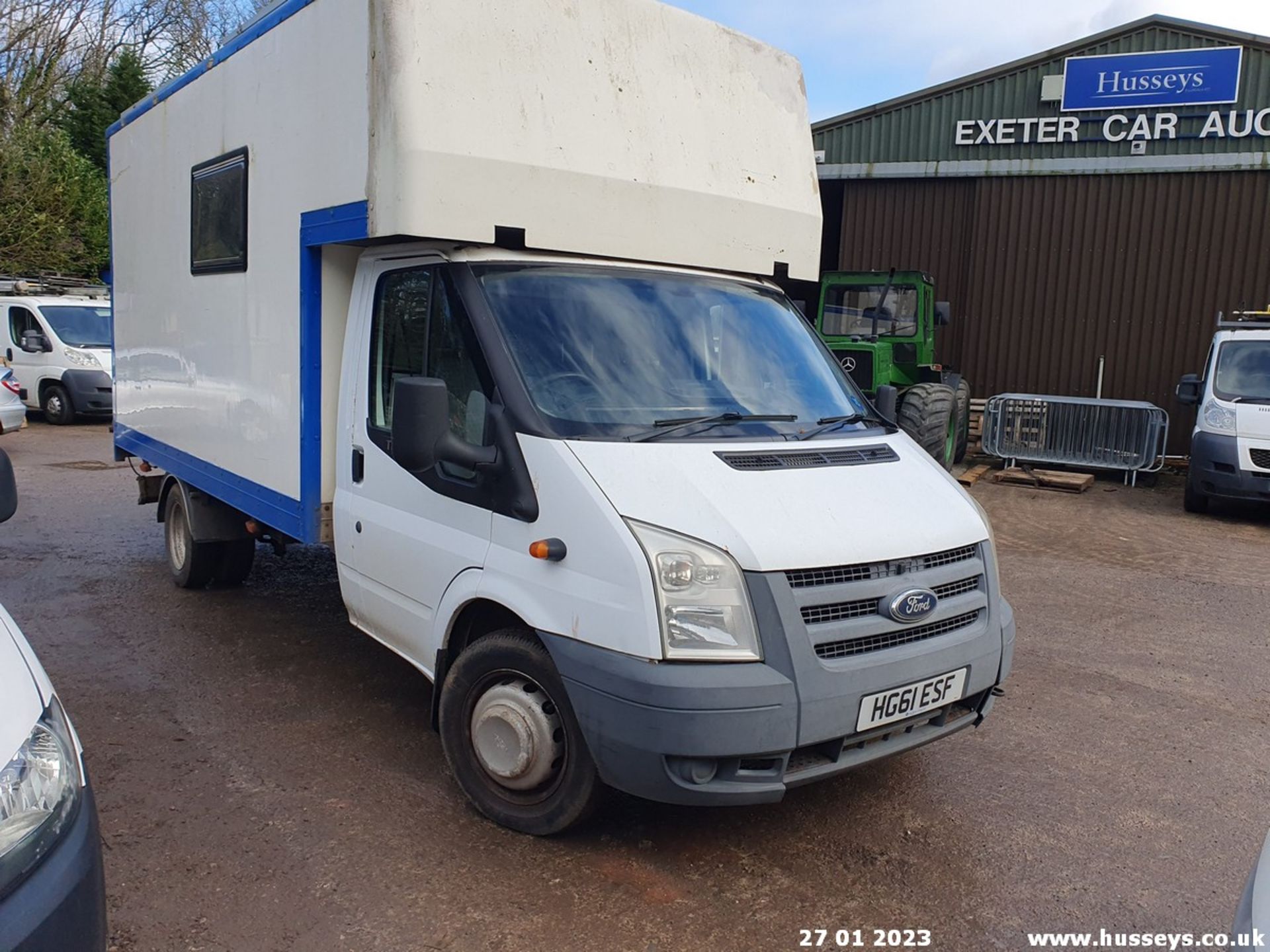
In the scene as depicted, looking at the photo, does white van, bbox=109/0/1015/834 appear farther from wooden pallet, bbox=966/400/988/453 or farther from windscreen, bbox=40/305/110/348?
windscreen, bbox=40/305/110/348

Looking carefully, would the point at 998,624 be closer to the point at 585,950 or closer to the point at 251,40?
the point at 585,950

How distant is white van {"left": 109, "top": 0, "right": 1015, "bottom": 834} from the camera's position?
10.4 feet

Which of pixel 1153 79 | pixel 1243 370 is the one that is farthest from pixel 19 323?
pixel 1153 79

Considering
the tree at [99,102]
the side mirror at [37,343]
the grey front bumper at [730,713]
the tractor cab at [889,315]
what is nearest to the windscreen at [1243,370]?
the tractor cab at [889,315]

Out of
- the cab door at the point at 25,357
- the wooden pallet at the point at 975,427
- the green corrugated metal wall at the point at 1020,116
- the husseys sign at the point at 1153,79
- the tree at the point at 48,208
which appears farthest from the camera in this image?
the tree at the point at 48,208

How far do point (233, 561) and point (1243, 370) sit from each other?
10.4m

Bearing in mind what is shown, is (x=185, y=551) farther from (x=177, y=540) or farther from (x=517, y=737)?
(x=517, y=737)

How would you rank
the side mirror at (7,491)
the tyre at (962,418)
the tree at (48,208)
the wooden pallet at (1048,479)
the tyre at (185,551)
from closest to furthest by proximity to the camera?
1. the side mirror at (7,491)
2. the tyre at (185,551)
3. the wooden pallet at (1048,479)
4. the tyre at (962,418)
5. the tree at (48,208)

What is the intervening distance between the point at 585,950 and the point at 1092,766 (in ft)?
8.47

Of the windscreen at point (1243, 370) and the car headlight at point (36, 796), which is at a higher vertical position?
the windscreen at point (1243, 370)

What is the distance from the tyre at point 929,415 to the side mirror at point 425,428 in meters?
7.89

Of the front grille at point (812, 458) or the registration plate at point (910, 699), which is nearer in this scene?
the registration plate at point (910, 699)

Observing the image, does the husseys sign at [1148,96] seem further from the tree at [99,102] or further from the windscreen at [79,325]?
the tree at [99,102]

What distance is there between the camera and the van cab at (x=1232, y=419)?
10172 mm
